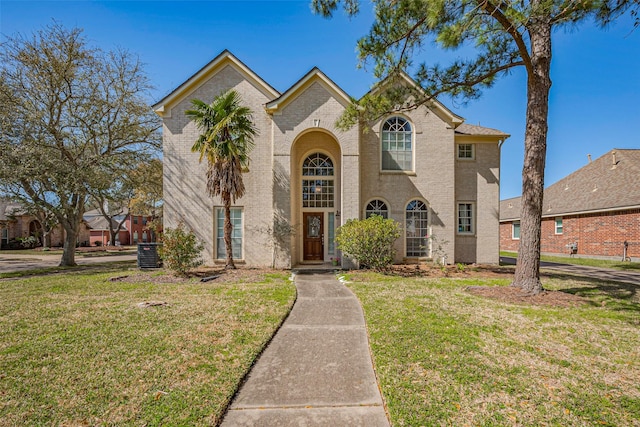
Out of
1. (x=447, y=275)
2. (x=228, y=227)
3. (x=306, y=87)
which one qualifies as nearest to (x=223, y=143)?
(x=228, y=227)

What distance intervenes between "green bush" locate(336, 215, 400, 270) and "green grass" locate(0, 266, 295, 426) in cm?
372

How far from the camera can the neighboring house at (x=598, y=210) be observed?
16094 millimetres

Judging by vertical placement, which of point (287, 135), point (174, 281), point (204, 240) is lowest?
point (174, 281)

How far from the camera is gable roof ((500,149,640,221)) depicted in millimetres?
16672

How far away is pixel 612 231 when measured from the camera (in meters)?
16.8

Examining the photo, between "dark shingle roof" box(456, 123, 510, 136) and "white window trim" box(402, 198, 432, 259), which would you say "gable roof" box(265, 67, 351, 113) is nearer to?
"white window trim" box(402, 198, 432, 259)

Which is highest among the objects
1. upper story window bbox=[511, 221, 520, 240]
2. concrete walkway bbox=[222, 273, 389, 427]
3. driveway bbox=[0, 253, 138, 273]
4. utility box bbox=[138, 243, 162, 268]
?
upper story window bbox=[511, 221, 520, 240]

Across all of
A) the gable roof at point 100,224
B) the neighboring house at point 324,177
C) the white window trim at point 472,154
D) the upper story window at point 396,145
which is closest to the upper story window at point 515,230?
the neighboring house at point 324,177

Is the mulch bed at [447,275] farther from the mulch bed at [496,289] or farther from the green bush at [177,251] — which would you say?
the green bush at [177,251]

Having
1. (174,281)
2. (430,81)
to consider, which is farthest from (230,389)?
(430,81)

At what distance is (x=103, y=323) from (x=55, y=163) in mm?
10497

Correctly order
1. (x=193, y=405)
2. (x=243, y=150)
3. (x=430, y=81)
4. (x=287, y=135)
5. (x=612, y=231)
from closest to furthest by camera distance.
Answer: (x=193, y=405) → (x=430, y=81) → (x=243, y=150) → (x=287, y=135) → (x=612, y=231)

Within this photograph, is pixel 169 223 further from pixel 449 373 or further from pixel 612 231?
pixel 612 231

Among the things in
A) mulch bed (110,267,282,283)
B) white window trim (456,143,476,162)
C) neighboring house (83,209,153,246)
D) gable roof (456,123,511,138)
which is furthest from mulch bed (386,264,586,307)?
neighboring house (83,209,153,246)
